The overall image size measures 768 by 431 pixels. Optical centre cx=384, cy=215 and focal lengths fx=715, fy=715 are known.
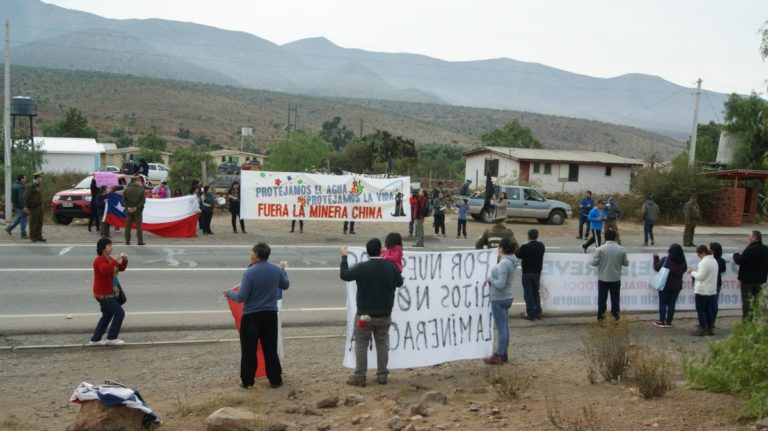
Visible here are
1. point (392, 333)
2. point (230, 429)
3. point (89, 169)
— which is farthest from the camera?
point (89, 169)

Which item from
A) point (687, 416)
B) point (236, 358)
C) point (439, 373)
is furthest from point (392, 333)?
point (687, 416)

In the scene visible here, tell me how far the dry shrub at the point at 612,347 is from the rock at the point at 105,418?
5.02 m

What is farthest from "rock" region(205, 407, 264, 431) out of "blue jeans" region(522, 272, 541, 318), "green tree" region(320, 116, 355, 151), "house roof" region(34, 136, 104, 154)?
"green tree" region(320, 116, 355, 151)

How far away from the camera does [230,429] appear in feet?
21.3

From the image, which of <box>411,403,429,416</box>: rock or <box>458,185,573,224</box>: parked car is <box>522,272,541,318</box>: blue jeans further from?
<box>458,185,573,224</box>: parked car

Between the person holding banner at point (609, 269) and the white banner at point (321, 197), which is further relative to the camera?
the white banner at point (321, 197)

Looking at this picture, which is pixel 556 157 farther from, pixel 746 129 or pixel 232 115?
pixel 232 115

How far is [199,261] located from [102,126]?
267 ft

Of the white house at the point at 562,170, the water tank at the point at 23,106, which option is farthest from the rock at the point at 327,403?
the white house at the point at 562,170

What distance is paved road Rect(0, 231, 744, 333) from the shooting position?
11.6 metres

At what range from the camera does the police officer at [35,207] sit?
1914cm

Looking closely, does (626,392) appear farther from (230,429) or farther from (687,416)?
(230,429)

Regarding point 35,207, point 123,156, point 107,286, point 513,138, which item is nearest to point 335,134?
point 513,138

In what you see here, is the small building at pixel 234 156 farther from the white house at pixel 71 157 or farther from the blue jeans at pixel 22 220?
the blue jeans at pixel 22 220
